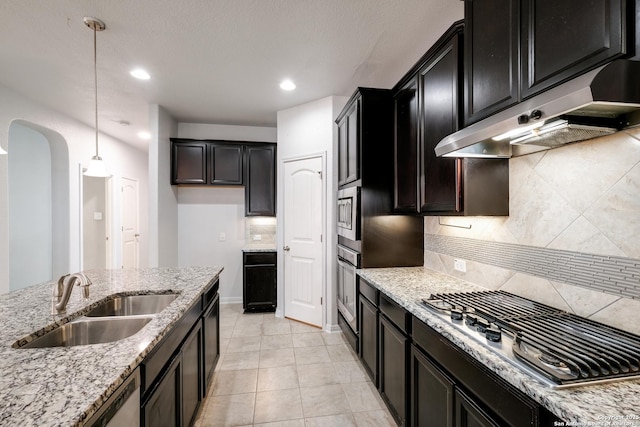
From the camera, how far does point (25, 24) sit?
2.10 m

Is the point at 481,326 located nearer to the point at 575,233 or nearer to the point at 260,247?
the point at 575,233

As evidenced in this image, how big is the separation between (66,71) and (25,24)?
30.4 inches

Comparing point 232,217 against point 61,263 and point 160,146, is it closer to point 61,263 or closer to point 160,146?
point 160,146

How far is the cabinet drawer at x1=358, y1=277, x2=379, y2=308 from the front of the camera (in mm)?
2197

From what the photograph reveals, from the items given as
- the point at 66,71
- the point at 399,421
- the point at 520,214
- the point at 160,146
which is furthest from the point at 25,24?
the point at 399,421

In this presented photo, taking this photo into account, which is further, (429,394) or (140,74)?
(140,74)

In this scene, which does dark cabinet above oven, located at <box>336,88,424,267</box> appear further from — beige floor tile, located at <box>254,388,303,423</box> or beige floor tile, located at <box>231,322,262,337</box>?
beige floor tile, located at <box>231,322,262,337</box>

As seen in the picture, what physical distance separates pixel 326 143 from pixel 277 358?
7.93 feet

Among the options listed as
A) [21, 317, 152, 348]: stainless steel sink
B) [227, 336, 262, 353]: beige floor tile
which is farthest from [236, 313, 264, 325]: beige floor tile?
[21, 317, 152, 348]: stainless steel sink

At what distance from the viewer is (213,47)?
7.93ft

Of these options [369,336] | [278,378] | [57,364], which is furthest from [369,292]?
[57,364]

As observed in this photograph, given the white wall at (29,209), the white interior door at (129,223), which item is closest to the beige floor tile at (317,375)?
the white wall at (29,209)

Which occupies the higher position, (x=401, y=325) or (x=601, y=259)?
(x=601, y=259)

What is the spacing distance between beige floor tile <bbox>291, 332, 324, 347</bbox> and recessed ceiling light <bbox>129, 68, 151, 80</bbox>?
320 cm
